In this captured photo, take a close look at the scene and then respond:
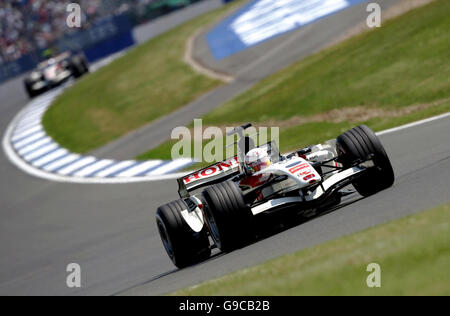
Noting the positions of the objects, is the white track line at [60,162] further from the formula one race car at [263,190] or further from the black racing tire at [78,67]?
the black racing tire at [78,67]

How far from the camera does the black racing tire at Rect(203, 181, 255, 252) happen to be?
8945 millimetres

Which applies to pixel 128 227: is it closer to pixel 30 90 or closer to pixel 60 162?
pixel 60 162

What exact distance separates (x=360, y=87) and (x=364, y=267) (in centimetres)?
1224

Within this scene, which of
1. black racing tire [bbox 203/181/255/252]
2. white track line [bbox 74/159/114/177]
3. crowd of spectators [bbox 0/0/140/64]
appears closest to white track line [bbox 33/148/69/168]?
white track line [bbox 74/159/114/177]

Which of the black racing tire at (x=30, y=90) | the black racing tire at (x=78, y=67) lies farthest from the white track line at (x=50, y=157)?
the black racing tire at (x=78, y=67)

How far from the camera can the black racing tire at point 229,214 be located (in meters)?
8.95

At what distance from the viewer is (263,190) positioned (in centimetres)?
1012

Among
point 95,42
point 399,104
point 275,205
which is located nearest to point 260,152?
point 275,205

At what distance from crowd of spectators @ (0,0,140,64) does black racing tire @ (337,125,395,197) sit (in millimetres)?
29714

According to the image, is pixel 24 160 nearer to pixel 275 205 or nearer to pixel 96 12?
pixel 275 205

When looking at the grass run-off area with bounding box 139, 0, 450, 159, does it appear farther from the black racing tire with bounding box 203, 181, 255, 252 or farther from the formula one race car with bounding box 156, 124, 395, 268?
the black racing tire with bounding box 203, 181, 255, 252

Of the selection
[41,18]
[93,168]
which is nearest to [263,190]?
[93,168]
